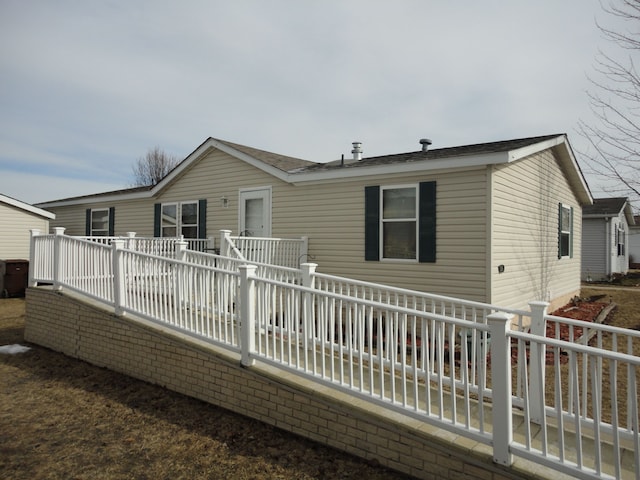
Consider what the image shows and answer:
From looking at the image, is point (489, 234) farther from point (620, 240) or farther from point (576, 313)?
point (620, 240)

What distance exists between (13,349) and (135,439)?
14.4 ft

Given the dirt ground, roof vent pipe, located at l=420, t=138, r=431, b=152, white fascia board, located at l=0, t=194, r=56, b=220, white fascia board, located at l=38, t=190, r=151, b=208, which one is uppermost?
roof vent pipe, located at l=420, t=138, r=431, b=152

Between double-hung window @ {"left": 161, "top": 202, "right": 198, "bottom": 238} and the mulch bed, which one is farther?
double-hung window @ {"left": 161, "top": 202, "right": 198, "bottom": 238}

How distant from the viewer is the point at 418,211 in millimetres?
6848

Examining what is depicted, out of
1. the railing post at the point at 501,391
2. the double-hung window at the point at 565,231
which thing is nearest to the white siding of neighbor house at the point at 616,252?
the double-hung window at the point at 565,231

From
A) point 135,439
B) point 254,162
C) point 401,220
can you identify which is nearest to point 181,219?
point 254,162

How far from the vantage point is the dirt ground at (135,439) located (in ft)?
9.87

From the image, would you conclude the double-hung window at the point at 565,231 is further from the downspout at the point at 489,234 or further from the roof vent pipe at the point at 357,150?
the roof vent pipe at the point at 357,150

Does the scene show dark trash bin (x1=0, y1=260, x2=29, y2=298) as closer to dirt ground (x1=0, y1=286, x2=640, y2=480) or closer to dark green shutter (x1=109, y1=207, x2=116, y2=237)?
dark green shutter (x1=109, y1=207, x2=116, y2=237)

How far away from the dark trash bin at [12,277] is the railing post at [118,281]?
858 cm

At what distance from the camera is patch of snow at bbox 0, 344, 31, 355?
624 centimetres

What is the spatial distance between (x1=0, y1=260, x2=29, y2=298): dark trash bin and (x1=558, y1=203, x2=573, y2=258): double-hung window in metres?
15.1

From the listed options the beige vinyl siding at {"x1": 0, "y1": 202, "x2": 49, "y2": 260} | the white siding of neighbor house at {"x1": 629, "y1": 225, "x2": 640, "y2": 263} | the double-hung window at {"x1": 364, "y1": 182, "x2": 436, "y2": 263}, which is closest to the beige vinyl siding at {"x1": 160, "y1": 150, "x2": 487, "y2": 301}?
the double-hung window at {"x1": 364, "y1": 182, "x2": 436, "y2": 263}

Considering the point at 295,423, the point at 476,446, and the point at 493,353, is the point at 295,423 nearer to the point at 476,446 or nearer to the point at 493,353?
the point at 476,446
